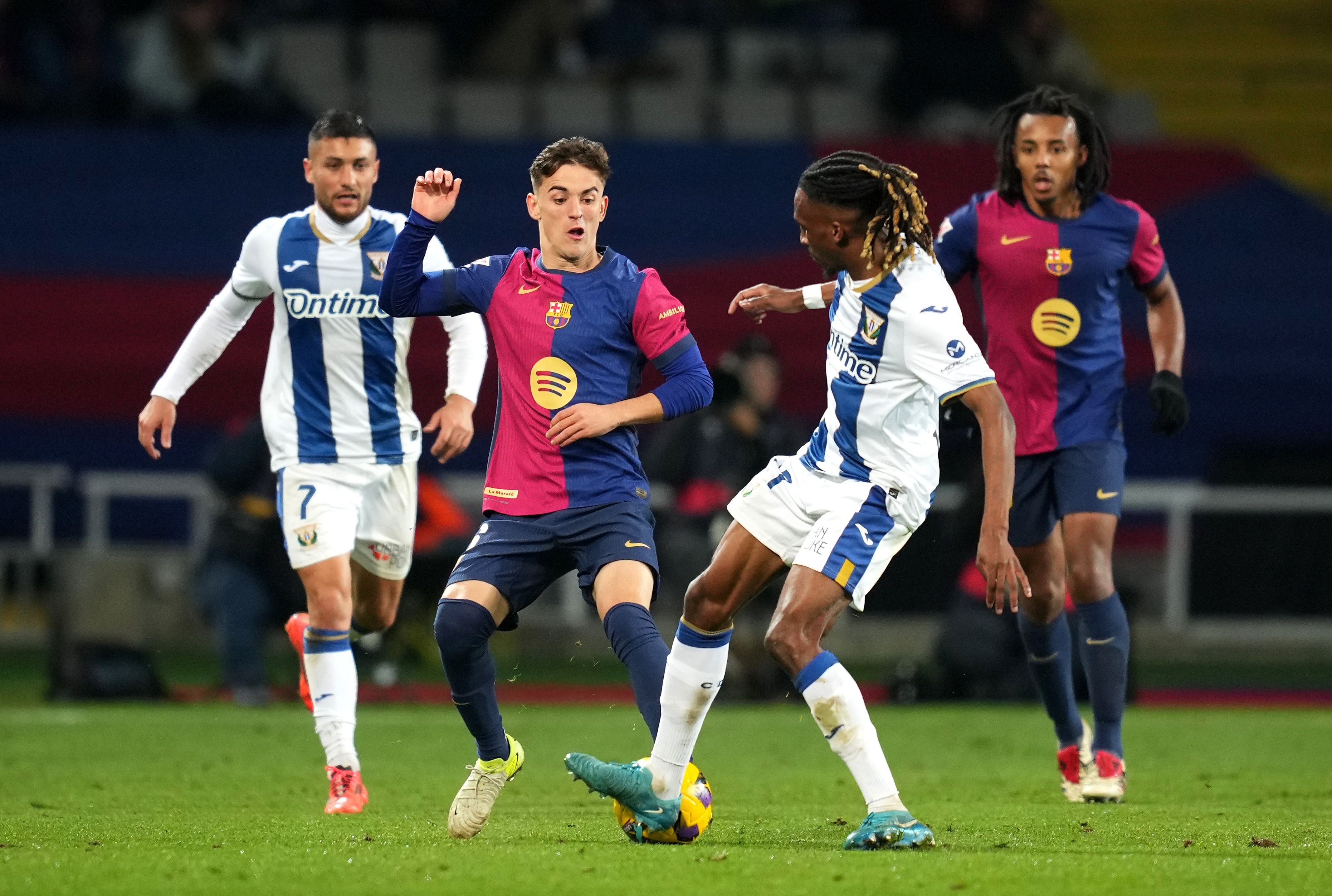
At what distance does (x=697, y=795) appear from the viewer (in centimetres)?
539

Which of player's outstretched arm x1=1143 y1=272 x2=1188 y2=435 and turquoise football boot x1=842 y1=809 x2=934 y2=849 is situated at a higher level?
player's outstretched arm x1=1143 y1=272 x2=1188 y2=435

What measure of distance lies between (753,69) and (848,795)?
1124 cm

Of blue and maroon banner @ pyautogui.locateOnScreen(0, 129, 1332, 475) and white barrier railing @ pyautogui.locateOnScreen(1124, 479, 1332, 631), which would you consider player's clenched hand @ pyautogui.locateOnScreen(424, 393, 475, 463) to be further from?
white barrier railing @ pyautogui.locateOnScreen(1124, 479, 1332, 631)

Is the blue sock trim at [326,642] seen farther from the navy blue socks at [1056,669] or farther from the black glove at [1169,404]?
the black glove at [1169,404]

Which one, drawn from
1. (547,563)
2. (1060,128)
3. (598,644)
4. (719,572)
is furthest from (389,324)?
(598,644)

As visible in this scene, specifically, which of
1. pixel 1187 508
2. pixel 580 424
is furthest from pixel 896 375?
pixel 1187 508

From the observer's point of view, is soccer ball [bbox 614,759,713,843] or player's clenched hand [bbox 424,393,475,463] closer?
soccer ball [bbox 614,759,713,843]

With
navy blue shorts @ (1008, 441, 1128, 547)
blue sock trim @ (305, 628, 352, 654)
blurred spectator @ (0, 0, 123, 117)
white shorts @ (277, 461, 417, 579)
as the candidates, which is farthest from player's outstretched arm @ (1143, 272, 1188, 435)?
blurred spectator @ (0, 0, 123, 117)

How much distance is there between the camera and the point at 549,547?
5520mm

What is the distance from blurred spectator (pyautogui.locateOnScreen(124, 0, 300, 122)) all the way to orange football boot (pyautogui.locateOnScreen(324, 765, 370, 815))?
9110mm

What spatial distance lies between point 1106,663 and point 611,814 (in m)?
1.96

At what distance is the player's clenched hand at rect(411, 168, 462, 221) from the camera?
5.64 meters

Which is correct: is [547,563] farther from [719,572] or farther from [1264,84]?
[1264,84]

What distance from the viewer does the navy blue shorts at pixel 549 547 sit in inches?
216
